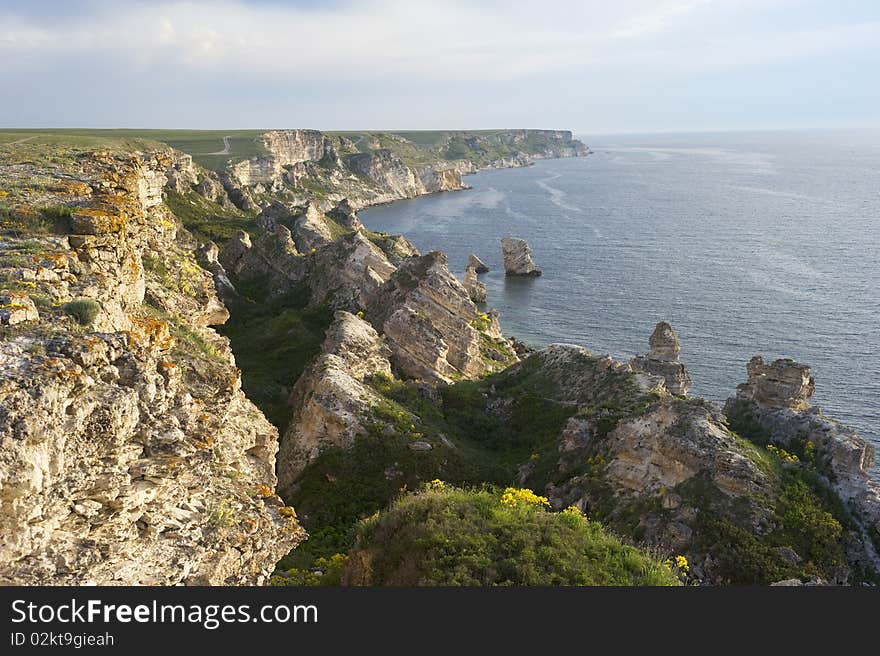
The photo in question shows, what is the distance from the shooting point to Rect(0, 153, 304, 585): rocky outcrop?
10.7 m

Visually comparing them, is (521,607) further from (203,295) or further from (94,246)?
(203,295)

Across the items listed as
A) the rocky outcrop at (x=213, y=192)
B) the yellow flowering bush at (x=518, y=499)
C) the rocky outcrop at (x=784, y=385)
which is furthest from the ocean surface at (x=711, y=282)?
the yellow flowering bush at (x=518, y=499)

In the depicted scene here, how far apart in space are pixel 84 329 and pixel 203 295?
25.1 meters

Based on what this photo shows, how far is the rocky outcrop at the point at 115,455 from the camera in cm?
1073

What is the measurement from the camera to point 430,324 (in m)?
51.9

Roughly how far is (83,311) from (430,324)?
38290 mm

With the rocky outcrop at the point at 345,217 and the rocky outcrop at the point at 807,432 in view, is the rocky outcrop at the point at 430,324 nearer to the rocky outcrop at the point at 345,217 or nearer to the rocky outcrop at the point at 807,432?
the rocky outcrop at the point at 807,432

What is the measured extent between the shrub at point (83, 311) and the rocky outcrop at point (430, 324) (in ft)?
112

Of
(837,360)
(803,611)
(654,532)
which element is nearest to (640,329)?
(837,360)

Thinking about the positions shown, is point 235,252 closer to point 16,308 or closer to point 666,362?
point 666,362

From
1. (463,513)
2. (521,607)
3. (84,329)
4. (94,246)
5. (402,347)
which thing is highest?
(94,246)

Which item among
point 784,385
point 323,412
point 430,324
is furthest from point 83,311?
point 784,385

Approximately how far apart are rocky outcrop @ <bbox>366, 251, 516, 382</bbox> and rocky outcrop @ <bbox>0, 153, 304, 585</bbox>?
31429mm

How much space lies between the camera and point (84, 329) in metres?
14.0
